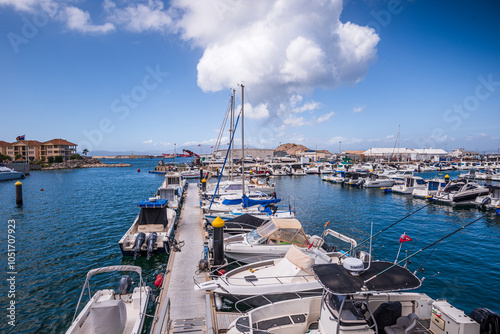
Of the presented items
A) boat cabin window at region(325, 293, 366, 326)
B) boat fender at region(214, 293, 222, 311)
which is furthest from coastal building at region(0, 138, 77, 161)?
boat cabin window at region(325, 293, 366, 326)

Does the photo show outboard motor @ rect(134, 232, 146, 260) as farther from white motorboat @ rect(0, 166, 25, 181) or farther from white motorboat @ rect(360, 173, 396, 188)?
white motorboat @ rect(0, 166, 25, 181)

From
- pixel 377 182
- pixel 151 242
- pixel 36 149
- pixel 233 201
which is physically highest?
pixel 36 149

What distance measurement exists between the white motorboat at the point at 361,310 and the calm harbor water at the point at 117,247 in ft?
23.2

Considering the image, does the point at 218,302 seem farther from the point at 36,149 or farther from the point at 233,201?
the point at 36,149

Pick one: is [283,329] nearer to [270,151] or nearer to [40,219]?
[40,219]

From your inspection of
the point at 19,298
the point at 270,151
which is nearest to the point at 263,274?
the point at 19,298

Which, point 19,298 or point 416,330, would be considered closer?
point 416,330

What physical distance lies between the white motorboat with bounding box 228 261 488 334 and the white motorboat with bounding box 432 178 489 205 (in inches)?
1284

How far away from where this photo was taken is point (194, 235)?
18141 millimetres

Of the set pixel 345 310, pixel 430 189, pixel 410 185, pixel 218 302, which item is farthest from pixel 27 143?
pixel 345 310

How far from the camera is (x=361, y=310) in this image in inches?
257

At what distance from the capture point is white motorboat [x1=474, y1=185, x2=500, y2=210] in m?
29.7

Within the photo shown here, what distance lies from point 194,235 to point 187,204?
37.2 ft

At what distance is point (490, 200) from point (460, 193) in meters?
2.86
